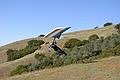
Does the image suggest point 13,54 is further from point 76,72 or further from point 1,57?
point 76,72

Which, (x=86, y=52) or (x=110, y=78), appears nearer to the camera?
(x=110, y=78)

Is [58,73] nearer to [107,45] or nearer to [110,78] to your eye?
[110,78]

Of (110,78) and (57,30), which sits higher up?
(57,30)

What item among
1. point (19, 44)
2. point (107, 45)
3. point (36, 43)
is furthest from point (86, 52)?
point (19, 44)

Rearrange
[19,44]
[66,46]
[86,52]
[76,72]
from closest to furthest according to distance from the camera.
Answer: [76,72]
[86,52]
[66,46]
[19,44]

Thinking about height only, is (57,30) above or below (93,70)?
above

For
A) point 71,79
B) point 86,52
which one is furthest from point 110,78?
point 86,52

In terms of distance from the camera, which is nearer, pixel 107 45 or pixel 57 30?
pixel 57 30

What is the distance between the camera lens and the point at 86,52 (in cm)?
5200

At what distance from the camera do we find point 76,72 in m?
22.2

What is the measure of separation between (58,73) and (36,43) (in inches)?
2669

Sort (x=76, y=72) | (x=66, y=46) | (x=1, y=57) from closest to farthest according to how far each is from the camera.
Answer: (x=76, y=72) → (x=66, y=46) → (x=1, y=57)

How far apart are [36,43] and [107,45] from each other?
38.7 meters

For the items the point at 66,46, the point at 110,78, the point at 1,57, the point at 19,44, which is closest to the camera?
the point at 110,78
